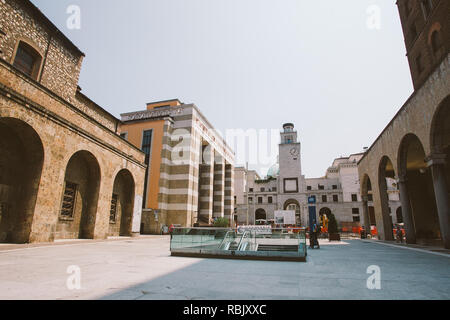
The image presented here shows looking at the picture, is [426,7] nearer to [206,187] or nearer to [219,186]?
[206,187]

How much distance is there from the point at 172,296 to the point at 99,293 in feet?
4.16

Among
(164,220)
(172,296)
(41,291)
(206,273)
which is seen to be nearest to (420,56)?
(206,273)

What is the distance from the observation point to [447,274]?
231 inches

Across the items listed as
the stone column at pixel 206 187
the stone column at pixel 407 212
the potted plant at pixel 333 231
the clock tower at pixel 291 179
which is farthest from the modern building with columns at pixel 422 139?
the clock tower at pixel 291 179

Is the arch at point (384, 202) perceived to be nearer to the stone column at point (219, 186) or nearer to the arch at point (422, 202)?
the arch at point (422, 202)

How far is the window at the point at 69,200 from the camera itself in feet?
50.6

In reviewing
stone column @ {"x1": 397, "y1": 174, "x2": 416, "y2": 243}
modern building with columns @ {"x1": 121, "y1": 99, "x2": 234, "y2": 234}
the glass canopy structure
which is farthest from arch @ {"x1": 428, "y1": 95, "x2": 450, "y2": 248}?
modern building with columns @ {"x1": 121, "y1": 99, "x2": 234, "y2": 234}

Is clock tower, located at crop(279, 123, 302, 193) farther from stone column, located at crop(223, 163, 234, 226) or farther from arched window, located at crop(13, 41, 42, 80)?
arched window, located at crop(13, 41, 42, 80)

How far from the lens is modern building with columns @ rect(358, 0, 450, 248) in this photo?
11.6 meters

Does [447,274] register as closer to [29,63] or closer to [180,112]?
[29,63]

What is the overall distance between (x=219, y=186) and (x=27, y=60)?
112 ft

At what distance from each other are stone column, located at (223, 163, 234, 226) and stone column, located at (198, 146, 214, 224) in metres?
7.74

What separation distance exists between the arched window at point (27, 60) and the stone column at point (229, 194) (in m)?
36.7

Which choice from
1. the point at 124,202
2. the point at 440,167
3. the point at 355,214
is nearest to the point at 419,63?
the point at 440,167
